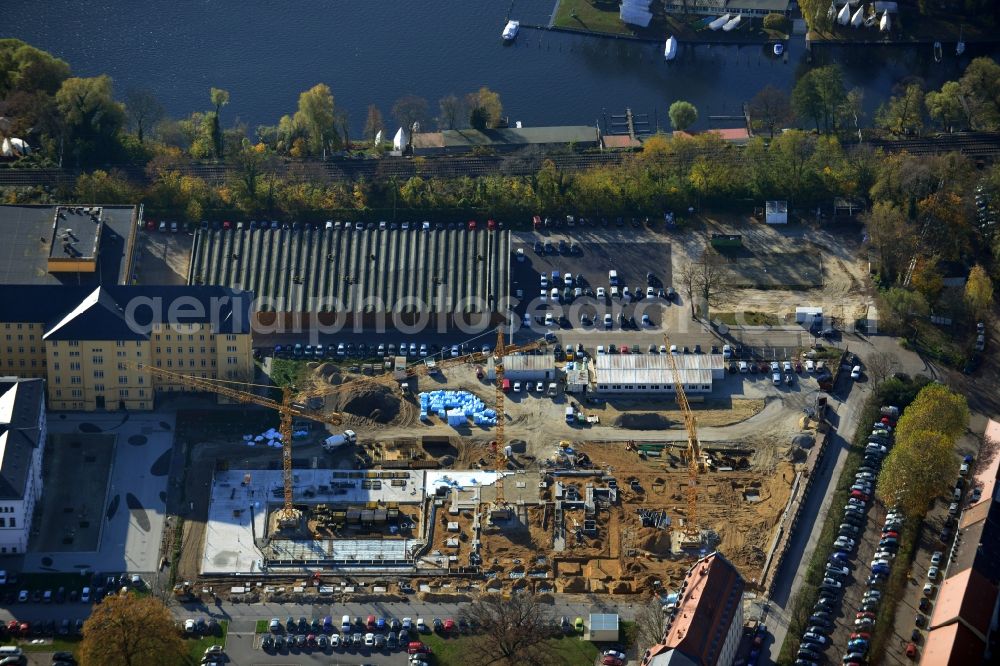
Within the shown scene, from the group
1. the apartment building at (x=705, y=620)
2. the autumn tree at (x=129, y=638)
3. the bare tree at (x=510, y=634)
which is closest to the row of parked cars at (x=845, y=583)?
the apartment building at (x=705, y=620)

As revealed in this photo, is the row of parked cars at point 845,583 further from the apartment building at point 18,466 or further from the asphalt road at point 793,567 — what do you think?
the apartment building at point 18,466

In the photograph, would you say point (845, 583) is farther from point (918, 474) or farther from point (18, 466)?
point (18, 466)

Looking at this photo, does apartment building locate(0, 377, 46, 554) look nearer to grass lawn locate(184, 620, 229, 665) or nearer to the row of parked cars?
grass lawn locate(184, 620, 229, 665)

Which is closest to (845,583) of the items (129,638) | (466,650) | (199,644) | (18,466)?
(466,650)

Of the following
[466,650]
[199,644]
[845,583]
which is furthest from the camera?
[845,583]

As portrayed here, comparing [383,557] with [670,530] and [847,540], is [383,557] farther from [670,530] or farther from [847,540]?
[847,540]
